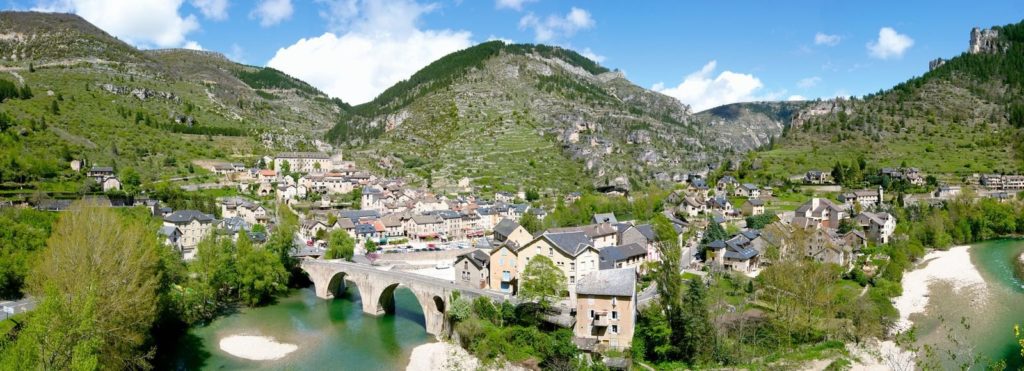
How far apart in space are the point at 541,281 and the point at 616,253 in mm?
12982

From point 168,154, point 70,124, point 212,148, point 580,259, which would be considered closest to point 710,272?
point 580,259

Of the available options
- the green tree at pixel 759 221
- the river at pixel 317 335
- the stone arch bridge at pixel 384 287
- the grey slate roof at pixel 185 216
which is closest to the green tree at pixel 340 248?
the stone arch bridge at pixel 384 287

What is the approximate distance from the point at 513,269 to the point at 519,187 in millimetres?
67174

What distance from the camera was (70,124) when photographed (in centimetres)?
9725

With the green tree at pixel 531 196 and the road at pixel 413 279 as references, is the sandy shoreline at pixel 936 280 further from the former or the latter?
the green tree at pixel 531 196

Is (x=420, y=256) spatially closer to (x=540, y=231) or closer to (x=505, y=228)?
(x=505, y=228)

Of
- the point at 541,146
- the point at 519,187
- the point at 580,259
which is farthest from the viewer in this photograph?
the point at 541,146

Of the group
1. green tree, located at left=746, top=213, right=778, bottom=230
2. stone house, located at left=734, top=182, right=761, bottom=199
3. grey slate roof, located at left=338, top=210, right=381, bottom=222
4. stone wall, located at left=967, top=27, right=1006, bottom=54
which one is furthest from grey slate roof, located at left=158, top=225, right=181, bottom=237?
stone wall, located at left=967, top=27, right=1006, bottom=54

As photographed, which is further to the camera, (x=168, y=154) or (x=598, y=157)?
(x=598, y=157)

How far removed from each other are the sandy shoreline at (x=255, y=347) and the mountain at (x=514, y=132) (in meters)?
71.3

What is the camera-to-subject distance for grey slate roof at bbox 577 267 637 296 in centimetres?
3017

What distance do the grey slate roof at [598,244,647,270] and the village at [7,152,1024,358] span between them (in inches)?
6.0

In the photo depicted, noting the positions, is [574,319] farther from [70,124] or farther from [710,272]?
[70,124]

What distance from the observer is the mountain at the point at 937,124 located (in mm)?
96750
